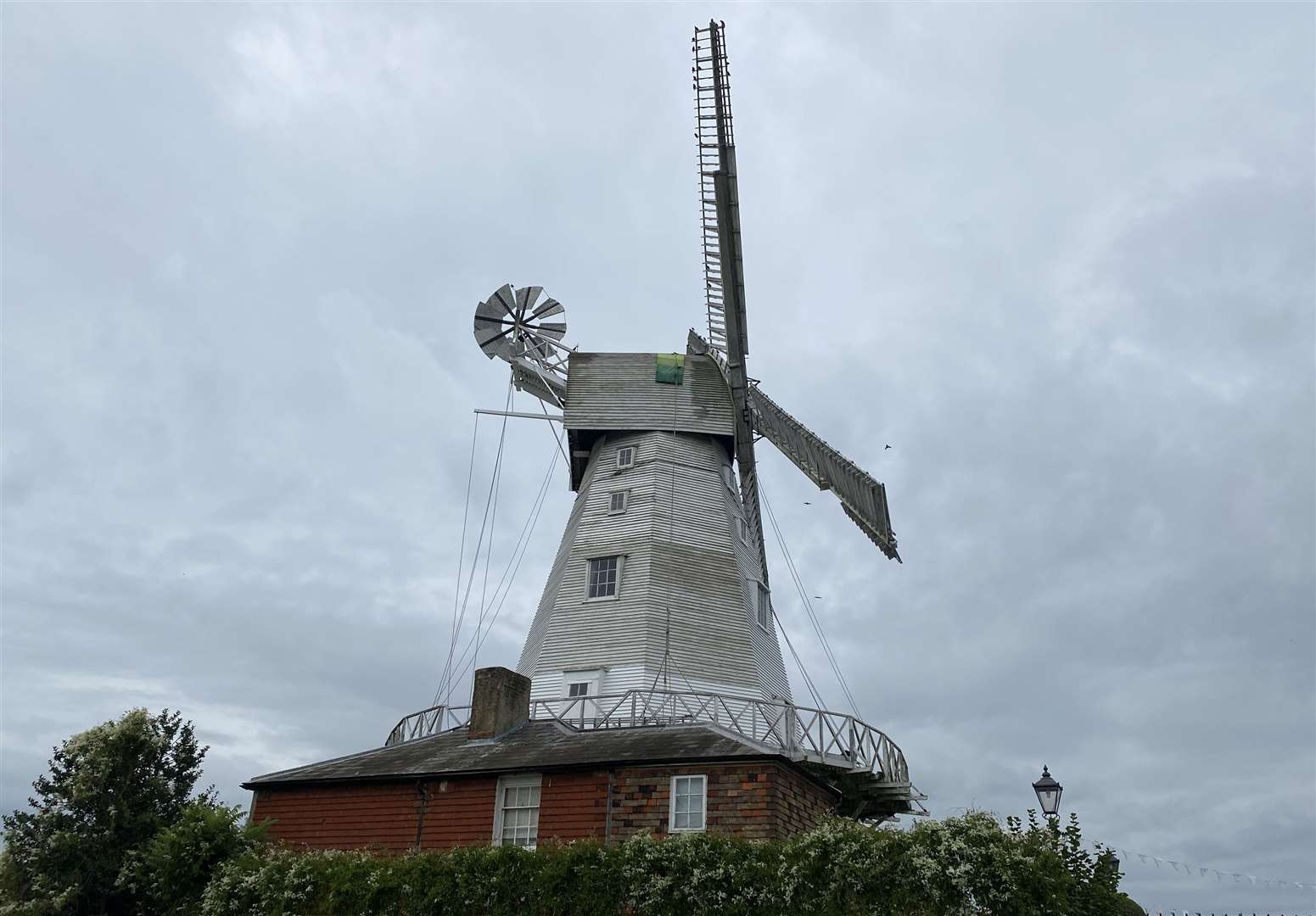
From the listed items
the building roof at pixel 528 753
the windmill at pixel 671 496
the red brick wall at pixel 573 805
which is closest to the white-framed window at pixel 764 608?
the windmill at pixel 671 496

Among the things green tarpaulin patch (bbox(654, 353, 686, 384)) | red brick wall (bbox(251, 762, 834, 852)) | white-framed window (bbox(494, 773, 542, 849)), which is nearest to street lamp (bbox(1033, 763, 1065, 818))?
red brick wall (bbox(251, 762, 834, 852))

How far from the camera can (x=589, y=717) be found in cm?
Result: 2389

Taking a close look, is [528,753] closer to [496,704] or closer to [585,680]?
[496,704]

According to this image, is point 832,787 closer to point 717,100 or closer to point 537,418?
point 537,418

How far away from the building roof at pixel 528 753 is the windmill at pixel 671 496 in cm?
346

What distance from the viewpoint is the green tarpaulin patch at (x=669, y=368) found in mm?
30859

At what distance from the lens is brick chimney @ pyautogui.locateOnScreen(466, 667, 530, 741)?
72.0ft

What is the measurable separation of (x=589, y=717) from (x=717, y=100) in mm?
16512

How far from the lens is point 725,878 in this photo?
14.8 metres

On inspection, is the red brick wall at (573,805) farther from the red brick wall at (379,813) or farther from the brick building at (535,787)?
the red brick wall at (379,813)

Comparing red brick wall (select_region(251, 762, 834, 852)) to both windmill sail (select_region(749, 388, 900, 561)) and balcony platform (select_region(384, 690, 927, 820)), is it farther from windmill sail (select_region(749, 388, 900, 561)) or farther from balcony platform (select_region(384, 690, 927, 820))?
windmill sail (select_region(749, 388, 900, 561))

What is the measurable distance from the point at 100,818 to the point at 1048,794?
1772cm

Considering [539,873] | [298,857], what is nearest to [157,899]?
[298,857]

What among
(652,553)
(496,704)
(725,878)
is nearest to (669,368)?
(652,553)
